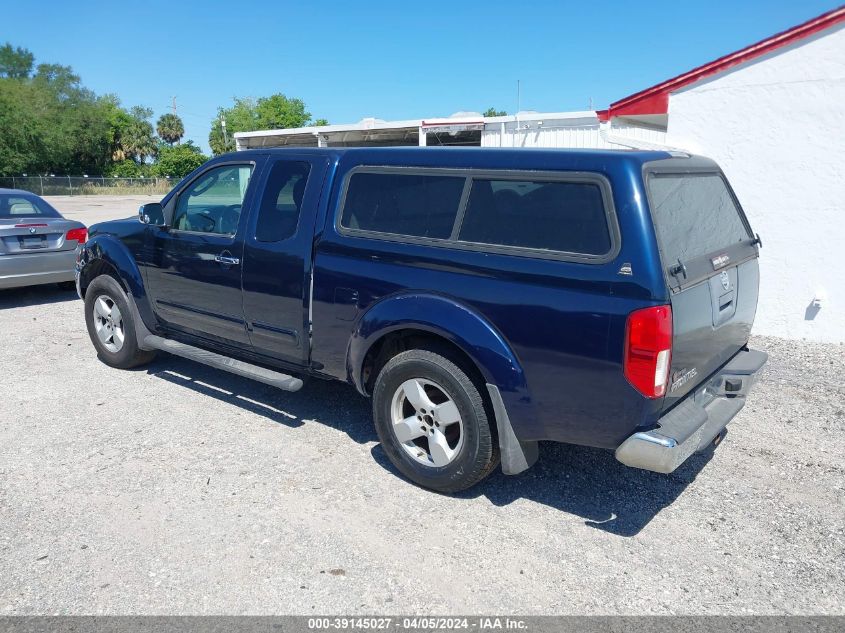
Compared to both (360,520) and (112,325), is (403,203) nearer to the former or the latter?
(360,520)

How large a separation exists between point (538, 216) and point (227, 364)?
267 centimetres

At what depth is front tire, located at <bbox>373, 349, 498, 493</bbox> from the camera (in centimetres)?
364

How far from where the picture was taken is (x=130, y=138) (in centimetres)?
6781

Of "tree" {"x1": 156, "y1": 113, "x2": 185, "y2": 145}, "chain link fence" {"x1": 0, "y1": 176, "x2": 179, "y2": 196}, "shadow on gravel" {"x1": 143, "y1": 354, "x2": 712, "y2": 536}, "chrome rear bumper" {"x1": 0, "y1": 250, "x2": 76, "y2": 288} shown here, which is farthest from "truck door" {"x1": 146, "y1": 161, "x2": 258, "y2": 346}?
"tree" {"x1": 156, "y1": 113, "x2": 185, "y2": 145}

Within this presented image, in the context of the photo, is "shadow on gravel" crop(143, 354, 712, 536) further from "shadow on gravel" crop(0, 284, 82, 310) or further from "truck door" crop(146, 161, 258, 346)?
"shadow on gravel" crop(0, 284, 82, 310)

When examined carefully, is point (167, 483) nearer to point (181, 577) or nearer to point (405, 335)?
point (181, 577)

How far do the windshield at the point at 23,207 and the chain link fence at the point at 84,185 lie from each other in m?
41.2

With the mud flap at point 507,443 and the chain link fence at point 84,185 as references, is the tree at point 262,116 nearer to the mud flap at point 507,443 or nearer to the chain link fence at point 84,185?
the chain link fence at point 84,185

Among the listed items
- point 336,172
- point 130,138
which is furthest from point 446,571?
point 130,138

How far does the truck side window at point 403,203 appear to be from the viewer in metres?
3.83

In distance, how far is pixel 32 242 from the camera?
855 centimetres

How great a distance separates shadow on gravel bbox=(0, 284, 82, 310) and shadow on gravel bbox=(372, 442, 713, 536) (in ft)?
23.2

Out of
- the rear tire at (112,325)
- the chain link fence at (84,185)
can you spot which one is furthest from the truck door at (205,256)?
the chain link fence at (84,185)

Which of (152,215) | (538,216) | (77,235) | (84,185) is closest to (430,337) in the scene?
(538,216)
